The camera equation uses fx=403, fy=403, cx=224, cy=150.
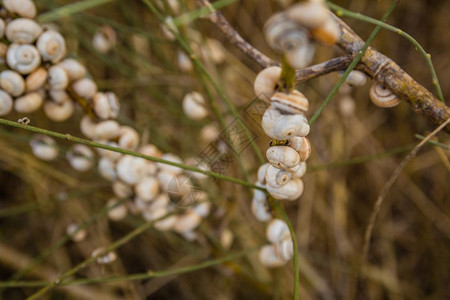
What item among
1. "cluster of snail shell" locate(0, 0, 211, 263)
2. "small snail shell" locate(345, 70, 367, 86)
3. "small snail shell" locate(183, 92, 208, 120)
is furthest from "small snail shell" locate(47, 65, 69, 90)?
"small snail shell" locate(345, 70, 367, 86)

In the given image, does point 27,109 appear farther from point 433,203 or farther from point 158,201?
point 433,203

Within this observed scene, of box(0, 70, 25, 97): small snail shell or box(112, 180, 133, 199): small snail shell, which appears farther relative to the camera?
box(112, 180, 133, 199): small snail shell

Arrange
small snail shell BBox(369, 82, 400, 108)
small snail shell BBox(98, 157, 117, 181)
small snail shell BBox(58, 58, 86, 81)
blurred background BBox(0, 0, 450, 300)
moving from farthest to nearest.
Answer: blurred background BBox(0, 0, 450, 300) → small snail shell BBox(98, 157, 117, 181) → small snail shell BBox(58, 58, 86, 81) → small snail shell BBox(369, 82, 400, 108)

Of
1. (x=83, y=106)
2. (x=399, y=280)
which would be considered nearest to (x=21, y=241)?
(x=83, y=106)

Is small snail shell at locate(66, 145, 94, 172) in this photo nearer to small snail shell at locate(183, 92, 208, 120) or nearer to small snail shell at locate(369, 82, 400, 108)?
small snail shell at locate(183, 92, 208, 120)

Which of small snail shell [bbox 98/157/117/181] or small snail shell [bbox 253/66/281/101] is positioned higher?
small snail shell [bbox 253/66/281/101]
